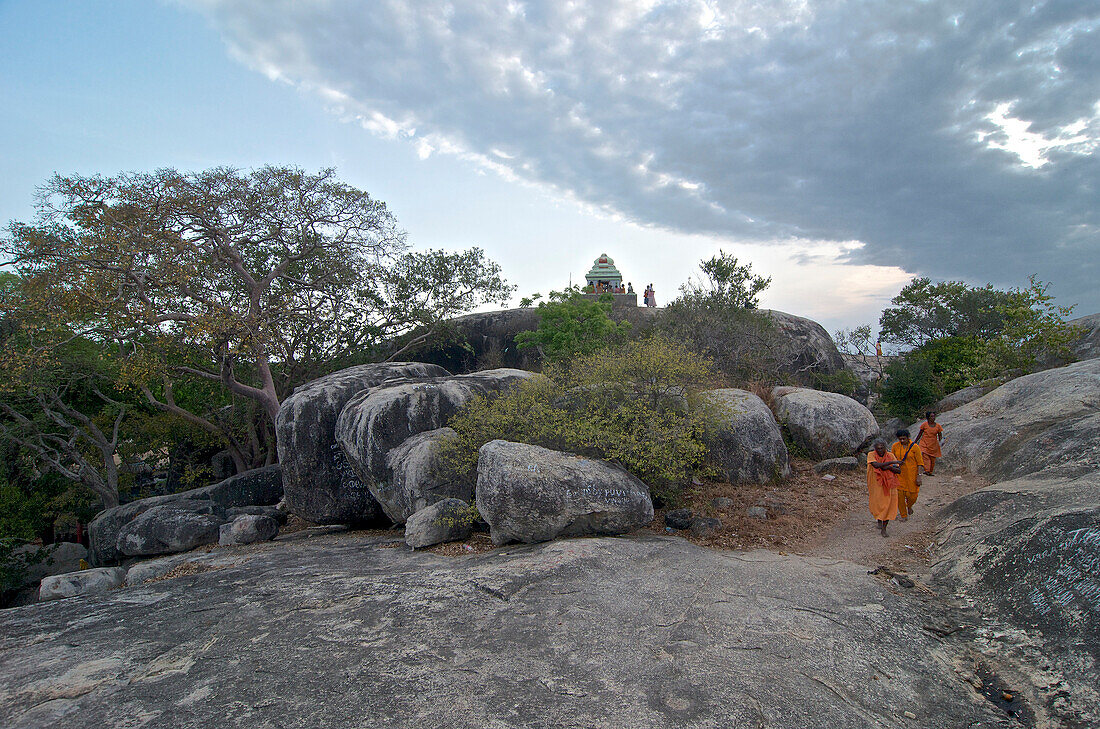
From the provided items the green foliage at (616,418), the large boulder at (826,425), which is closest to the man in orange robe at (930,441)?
the large boulder at (826,425)

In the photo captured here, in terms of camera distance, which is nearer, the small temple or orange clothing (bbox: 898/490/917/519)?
orange clothing (bbox: 898/490/917/519)

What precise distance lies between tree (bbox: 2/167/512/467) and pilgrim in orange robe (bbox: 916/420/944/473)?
1210 centimetres

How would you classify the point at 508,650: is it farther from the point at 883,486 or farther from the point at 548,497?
the point at 883,486

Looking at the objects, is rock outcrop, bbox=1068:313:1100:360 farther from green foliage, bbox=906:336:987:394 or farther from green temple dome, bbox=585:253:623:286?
green temple dome, bbox=585:253:623:286

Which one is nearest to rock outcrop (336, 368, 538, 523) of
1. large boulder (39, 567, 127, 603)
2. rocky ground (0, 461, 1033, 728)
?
rocky ground (0, 461, 1033, 728)

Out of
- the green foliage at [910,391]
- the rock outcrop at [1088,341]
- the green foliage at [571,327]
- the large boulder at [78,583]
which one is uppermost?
the green foliage at [571,327]

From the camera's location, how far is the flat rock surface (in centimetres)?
352

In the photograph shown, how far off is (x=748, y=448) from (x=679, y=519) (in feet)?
9.56

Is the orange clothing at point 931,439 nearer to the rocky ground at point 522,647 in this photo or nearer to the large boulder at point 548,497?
the rocky ground at point 522,647

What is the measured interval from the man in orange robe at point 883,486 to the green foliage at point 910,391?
7.73m

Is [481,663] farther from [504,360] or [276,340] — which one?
[504,360]

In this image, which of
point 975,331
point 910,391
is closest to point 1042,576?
point 910,391

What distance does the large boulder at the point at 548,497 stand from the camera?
269 inches

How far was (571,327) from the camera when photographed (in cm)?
1623
